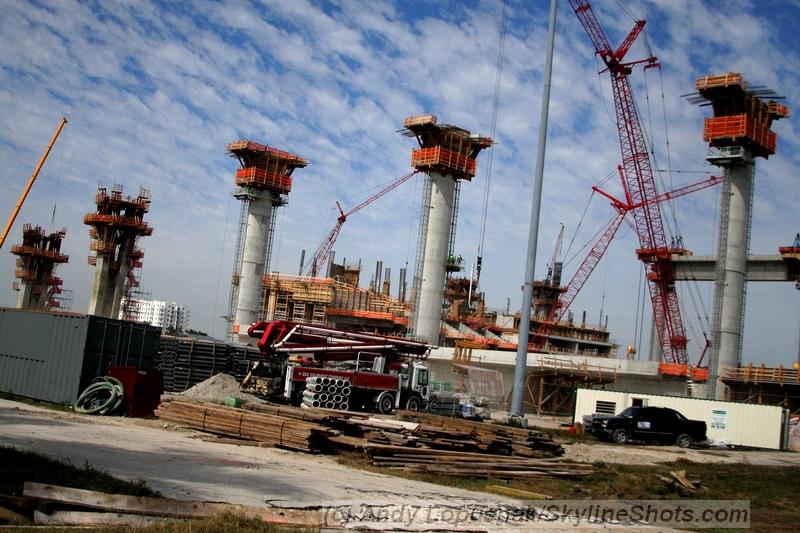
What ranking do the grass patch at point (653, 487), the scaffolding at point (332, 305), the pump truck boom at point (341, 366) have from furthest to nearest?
the scaffolding at point (332, 305) < the pump truck boom at point (341, 366) < the grass patch at point (653, 487)

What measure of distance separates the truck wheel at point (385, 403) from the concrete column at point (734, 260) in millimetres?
35646

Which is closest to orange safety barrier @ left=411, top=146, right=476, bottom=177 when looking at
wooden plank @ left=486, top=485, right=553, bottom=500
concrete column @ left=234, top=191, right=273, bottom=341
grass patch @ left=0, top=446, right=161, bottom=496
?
concrete column @ left=234, top=191, right=273, bottom=341

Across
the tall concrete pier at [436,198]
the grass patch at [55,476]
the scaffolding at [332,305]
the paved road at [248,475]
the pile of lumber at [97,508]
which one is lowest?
the paved road at [248,475]

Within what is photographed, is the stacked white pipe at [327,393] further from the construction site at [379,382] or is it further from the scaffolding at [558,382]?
the scaffolding at [558,382]

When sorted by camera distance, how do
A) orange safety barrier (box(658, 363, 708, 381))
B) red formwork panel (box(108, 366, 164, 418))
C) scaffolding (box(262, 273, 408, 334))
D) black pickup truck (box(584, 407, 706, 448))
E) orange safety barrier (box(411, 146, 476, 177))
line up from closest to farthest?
red formwork panel (box(108, 366, 164, 418)) < black pickup truck (box(584, 407, 706, 448)) < orange safety barrier (box(658, 363, 708, 381)) < orange safety barrier (box(411, 146, 476, 177)) < scaffolding (box(262, 273, 408, 334))

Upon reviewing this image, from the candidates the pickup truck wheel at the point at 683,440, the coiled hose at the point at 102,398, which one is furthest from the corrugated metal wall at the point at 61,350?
the pickup truck wheel at the point at 683,440

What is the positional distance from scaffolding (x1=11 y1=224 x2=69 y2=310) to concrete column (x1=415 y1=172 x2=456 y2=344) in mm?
70397

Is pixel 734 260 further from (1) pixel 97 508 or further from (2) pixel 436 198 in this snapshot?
(1) pixel 97 508

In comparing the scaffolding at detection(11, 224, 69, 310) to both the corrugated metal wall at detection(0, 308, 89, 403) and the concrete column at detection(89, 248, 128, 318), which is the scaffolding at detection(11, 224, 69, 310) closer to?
the concrete column at detection(89, 248, 128, 318)

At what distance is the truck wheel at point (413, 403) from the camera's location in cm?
3166

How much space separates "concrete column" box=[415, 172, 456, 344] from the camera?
69.1 metres

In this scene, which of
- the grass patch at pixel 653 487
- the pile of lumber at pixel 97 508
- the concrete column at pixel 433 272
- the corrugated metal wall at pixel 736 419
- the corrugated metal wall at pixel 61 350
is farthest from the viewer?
the concrete column at pixel 433 272

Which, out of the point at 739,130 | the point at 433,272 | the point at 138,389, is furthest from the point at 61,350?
the point at 739,130

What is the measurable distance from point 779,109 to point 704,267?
59.6 feet
